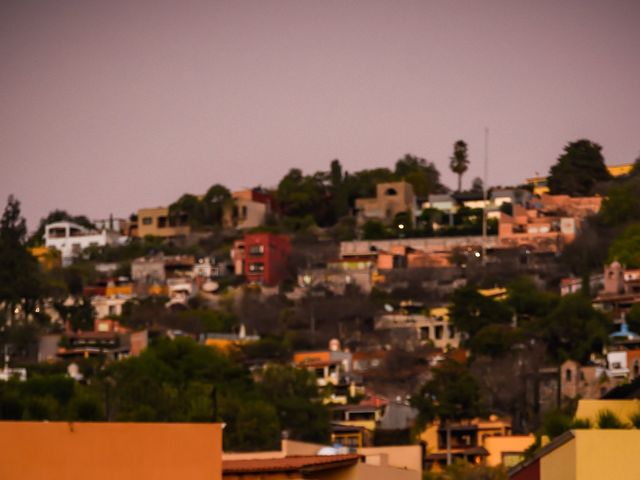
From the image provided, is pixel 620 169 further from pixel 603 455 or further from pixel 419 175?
pixel 603 455

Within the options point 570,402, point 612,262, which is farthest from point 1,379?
point 612,262

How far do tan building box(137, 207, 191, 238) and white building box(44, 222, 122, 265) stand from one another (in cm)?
183

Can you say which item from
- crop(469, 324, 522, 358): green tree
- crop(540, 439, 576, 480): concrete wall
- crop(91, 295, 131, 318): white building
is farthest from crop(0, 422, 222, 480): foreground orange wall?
crop(91, 295, 131, 318): white building

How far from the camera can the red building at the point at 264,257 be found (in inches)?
4651

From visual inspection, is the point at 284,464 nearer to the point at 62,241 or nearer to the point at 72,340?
the point at 72,340

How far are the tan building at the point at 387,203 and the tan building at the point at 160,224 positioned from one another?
11137 millimetres

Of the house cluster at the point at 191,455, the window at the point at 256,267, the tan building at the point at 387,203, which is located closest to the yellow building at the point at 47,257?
the window at the point at 256,267

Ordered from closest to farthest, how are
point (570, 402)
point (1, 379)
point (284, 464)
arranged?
point (284, 464), point (570, 402), point (1, 379)

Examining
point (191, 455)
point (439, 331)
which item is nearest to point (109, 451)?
point (191, 455)

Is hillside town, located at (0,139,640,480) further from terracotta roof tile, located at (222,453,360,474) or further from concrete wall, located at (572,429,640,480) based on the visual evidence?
concrete wall, located at (572,429,640,480)

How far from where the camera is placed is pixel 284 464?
1905cm

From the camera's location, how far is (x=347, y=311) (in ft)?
352

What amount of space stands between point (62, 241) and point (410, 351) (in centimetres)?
4791

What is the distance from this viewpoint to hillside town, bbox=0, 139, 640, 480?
7619 cm
